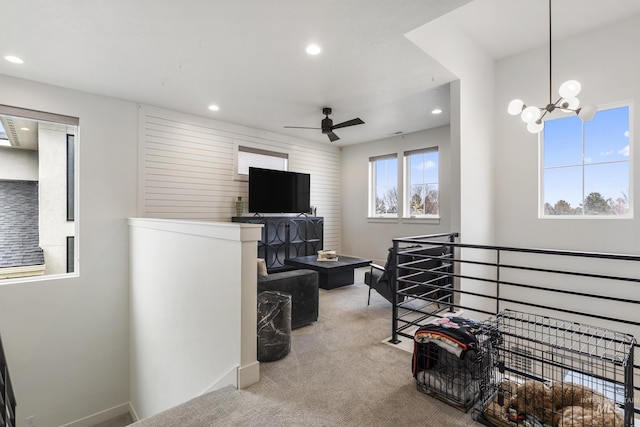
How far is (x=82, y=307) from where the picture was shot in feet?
12.7

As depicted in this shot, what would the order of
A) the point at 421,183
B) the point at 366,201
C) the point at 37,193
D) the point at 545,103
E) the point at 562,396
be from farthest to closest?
the point at 366,201
the point at 421,183
the point at 545,103
the point at 37,193
the point at 562,396

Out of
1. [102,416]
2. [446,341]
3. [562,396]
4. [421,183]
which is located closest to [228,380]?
[446,341]

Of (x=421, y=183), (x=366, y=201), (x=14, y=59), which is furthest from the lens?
(x=366, y=201)

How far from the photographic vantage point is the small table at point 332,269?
175 inches

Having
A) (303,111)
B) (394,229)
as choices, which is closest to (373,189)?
(394,229)

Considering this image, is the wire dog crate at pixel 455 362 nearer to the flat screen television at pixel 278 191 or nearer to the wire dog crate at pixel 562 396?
the wire dog crate at pixel 562 396

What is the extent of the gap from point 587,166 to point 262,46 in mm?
4080

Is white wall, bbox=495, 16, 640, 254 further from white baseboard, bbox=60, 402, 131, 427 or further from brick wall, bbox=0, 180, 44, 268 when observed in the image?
brick wall, bbox=0, 180, 44, 268

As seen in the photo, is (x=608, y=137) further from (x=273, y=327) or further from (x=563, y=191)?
(x=273, y=327)

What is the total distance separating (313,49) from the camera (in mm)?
2980

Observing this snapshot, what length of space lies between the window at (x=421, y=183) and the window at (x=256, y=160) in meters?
2.55

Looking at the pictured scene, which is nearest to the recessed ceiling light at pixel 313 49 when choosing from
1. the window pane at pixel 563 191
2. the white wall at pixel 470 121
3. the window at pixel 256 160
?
the white wall at pixel 470 121

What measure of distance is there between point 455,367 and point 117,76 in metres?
4.34

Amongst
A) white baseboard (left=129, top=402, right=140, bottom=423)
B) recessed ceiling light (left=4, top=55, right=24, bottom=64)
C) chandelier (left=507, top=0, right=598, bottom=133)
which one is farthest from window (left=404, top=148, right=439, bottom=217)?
recessed ceiling light (left=4, top=55, right=24, bottom=64)
